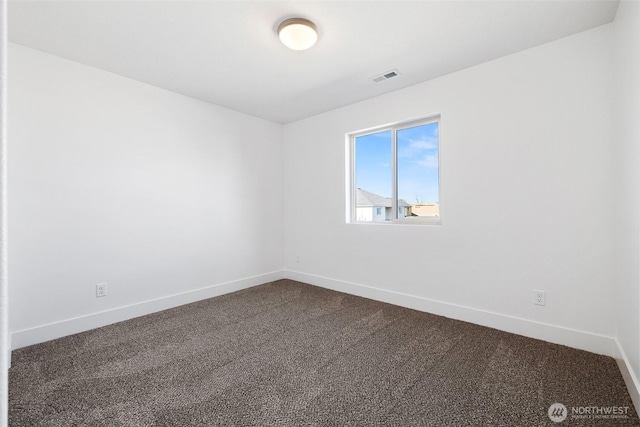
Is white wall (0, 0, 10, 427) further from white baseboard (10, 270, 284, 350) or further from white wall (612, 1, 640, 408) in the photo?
white baseboard (10, 270, 284, 350)

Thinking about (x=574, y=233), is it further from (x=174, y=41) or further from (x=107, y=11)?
(x=107, y=11)

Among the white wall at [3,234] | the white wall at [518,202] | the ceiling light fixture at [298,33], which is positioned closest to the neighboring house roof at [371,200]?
the white wall at [518,202]

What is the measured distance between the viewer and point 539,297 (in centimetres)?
228

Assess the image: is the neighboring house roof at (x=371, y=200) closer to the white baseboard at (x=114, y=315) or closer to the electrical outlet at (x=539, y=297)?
the electrical outlet at (x=539, y=297)

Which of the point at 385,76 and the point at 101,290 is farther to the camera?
the point at 385,76

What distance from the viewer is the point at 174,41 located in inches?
86.0

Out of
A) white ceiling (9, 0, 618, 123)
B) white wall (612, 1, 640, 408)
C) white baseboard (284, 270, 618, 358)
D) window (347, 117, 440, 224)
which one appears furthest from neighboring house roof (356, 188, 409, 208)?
white wall (612, 1, 640, 408)

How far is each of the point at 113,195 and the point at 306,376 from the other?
7.91 ft

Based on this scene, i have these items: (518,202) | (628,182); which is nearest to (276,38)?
(518,202)

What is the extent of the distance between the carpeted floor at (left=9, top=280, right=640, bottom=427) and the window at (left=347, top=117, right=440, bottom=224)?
1.23 meters

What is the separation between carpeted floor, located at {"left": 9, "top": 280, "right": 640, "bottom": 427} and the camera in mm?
1460

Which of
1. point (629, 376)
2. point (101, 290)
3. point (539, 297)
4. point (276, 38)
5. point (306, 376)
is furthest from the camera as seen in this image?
point (101, 290)

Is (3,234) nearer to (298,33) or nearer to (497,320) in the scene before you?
(298,33)

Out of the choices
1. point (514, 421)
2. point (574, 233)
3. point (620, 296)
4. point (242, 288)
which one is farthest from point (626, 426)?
point (242, 288)
